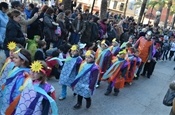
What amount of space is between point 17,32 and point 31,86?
2.68 meters

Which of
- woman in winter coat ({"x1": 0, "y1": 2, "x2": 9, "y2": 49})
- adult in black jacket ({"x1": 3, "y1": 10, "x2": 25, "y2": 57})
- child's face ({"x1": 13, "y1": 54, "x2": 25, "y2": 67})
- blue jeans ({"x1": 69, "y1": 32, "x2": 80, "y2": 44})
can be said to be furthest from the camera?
blue jeans ({"x1": 69, "y1": 32, "x2": 80, "y2": 44})

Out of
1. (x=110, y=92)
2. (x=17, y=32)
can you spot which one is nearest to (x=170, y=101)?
(x=17, y=32)

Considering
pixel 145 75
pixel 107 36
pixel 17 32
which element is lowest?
pixel 145 75

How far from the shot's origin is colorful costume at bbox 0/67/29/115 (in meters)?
4.15

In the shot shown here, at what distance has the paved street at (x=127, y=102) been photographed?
6.44 meters

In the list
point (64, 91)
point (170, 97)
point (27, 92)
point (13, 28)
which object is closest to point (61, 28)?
point (64, 91)

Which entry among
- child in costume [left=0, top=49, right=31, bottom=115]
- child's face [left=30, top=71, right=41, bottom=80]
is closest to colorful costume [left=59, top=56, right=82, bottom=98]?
child in costume [left=0, top=49, right=31, bottom=115]

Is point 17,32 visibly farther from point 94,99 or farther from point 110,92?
point 110,92

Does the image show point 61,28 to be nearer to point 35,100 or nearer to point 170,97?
point 35,100

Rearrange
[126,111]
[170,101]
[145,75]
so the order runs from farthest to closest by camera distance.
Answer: [145,75] < [126,111] < [170,101]

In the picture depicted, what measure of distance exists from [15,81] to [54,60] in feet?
11.7

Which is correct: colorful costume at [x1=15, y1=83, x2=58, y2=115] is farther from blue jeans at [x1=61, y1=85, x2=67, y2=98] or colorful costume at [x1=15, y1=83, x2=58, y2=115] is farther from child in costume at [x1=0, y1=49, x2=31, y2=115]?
blue jeans at [x1=61, y1=85, x2=67, y2=98]

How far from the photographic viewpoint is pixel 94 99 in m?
7.25

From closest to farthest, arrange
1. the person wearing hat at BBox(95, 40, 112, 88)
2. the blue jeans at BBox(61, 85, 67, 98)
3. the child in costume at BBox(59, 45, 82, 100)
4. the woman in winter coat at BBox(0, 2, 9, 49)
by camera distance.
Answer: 1. the child in costume at BBox(59, 45, 82, 100)
2. the blue jeans at BBox(61, 85, 67, 98)
3. the woman in winter coat at BBox(0, 2, 9, 49)
4. the person wearing hat at BBox(95, 40, 112, 88)
